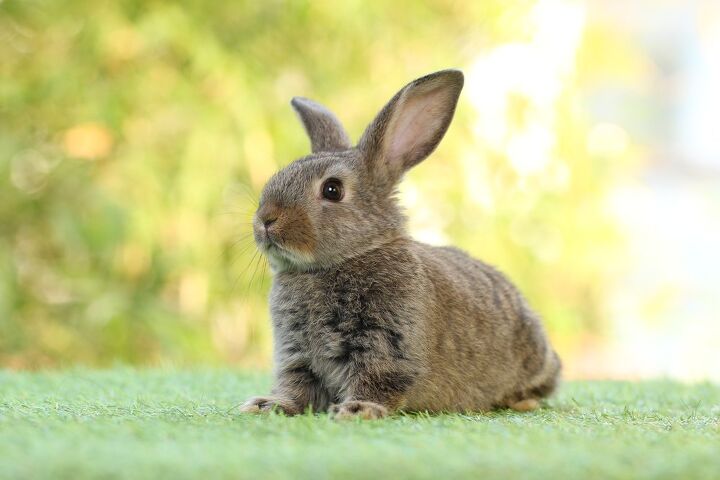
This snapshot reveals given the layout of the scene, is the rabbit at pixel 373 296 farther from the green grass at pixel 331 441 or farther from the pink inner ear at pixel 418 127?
the green grass at pixel 331 441

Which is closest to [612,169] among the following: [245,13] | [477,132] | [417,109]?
[477,132]

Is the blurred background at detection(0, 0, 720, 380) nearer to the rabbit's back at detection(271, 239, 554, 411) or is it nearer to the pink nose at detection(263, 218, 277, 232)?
the rabbit's back at detection(271, 239, 554, 411)

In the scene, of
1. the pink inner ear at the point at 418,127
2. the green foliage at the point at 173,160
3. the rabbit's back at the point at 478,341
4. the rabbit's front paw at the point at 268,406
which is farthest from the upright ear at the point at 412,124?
the green foliage at the point at 173,160

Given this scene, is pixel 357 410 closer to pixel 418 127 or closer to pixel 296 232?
pixel 296 232

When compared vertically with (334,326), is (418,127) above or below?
above

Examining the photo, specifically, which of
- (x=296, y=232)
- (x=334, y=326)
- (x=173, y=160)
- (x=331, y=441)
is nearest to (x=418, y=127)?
(x=296, y=232)

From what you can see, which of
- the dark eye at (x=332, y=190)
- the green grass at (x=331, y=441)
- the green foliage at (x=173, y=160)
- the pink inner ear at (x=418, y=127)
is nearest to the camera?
the green grass at (x=331, y=441)
